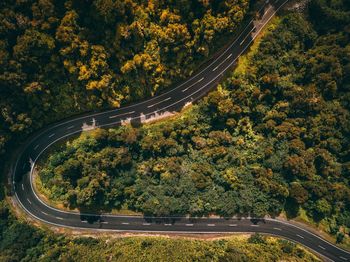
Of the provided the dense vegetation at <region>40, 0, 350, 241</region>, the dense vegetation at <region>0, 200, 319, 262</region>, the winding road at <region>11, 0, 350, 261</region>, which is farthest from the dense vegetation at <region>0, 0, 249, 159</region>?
the dense vegetation at <region>0, 200, 319, 262</region>

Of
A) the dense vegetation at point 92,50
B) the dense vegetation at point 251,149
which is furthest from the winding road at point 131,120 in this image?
the dense vegetation at point 92,50

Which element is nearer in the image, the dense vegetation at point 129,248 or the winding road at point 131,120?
the dense vegetation at point 129,248

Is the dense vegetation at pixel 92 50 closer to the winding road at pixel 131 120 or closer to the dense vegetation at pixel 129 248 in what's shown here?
the winding road at pixel 131 120

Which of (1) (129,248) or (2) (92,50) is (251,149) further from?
(2) (92,50)

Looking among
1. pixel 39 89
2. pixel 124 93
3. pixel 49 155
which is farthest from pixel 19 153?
pixel 124 93

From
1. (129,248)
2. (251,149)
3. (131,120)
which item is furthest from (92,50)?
(129,248)

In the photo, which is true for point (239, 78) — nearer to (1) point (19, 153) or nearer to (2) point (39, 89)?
(2) point (39, 89)

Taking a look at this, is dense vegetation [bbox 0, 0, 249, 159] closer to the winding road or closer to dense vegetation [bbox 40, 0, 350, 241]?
the winding road
